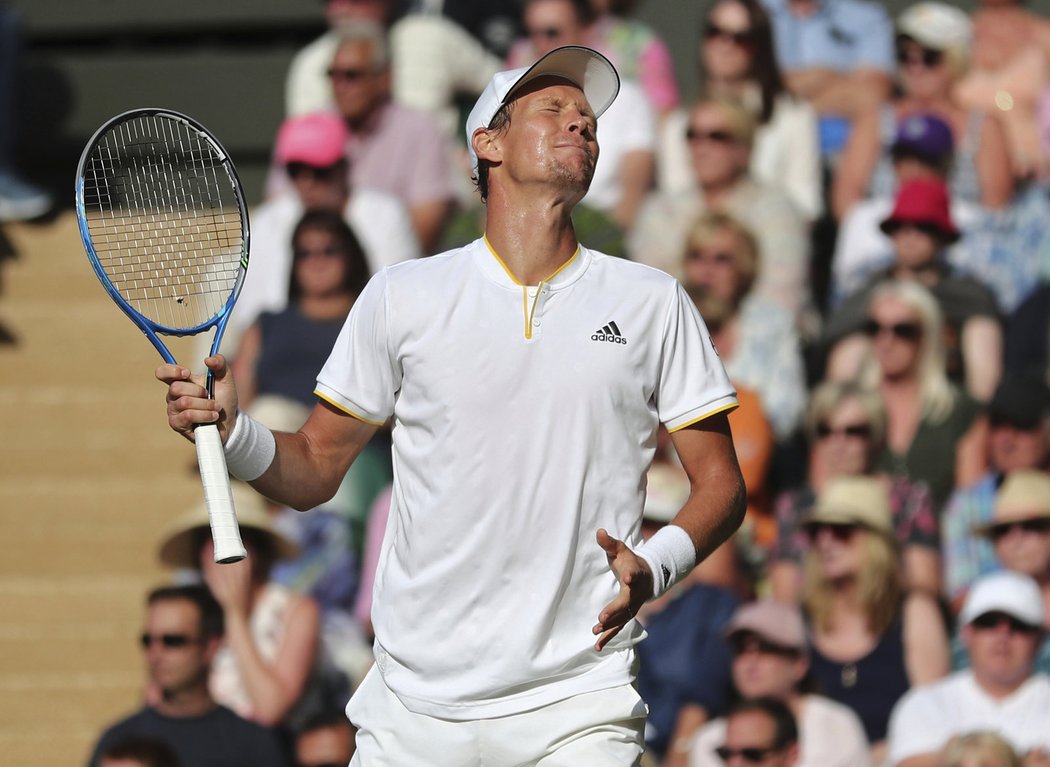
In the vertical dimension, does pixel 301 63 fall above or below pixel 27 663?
above

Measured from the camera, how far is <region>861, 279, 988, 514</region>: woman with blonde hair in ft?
25.3

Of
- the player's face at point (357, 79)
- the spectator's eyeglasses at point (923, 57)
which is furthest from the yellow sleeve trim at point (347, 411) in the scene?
the spectator's eyeglasses at point (923, 57)

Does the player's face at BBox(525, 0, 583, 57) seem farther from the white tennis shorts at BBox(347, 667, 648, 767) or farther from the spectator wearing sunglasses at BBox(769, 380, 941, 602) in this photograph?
the white tennis shorts at BBox(347, 667, 648, 767)

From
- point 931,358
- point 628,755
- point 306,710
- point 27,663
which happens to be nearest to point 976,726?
point 931,358

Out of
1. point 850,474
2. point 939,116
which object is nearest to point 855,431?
point 850,474

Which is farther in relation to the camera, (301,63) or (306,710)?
(301,63)

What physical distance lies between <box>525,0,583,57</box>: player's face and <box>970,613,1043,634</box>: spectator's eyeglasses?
374 cm

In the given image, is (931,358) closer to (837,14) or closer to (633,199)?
(633,199)

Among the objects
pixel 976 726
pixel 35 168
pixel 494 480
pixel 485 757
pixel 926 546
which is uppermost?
pixel 35 168

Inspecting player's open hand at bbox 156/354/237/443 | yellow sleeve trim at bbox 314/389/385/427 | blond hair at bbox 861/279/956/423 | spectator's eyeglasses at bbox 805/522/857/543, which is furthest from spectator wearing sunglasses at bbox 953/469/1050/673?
player's open hand at bbox 156/354/237/443

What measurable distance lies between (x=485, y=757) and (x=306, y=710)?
10.7 feet

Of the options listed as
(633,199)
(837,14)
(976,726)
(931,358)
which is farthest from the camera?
(837,14)

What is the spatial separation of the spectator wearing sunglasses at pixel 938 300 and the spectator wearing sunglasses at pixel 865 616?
3.28 ft

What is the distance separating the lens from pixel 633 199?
9117 millimetres
